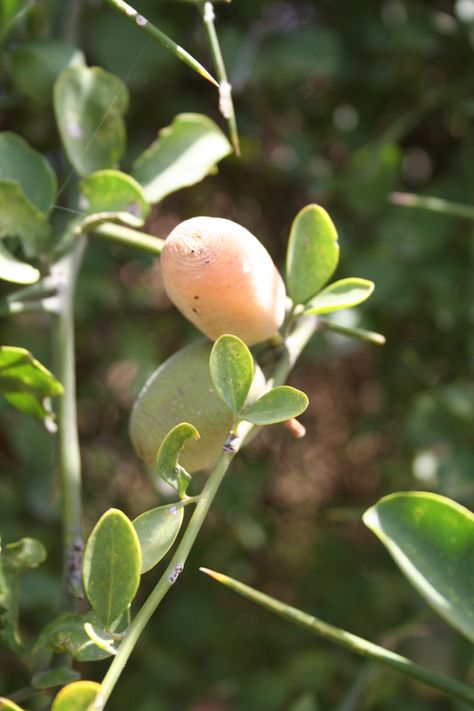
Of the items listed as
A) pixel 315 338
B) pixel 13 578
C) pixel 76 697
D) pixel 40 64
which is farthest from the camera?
pixel 315 338

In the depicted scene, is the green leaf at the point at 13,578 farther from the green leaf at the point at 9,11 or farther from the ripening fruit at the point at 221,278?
the green leaf at the point at 9,11

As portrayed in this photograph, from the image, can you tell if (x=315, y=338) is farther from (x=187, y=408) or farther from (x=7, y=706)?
(x=7, y=706)

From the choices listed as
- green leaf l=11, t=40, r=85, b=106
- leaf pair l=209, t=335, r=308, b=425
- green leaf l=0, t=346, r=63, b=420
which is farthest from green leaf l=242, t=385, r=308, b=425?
green leaf l=11, t=40, r=85, b=106

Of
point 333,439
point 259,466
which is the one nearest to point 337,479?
point 333,439

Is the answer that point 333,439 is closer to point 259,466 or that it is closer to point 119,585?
point 259,466

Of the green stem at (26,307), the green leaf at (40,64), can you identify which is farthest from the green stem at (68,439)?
the green leaf at (40,64)

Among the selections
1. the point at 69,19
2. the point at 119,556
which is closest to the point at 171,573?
the point at 119,556
